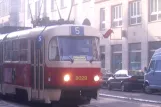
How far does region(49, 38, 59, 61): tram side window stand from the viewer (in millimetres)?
17906

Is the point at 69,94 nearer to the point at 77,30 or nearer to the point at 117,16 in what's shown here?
the point at 77,30

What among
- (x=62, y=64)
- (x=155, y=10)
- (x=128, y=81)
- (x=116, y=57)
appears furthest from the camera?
(x=116, y=57)

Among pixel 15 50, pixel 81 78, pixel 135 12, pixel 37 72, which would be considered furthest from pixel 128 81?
pixel 81 78

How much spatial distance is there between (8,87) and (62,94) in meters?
4.87

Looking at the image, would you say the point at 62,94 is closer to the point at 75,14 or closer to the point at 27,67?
the point at 27,67

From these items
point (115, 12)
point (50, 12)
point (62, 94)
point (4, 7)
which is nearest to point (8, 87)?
point (62, 94)

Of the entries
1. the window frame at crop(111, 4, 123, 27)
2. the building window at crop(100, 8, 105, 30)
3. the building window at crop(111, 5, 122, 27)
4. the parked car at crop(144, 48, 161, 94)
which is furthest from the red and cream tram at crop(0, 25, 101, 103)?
the building window at crop(100, 8, 105, 30)

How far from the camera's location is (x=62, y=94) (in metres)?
17.7

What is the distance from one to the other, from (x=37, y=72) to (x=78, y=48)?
1.79 meters

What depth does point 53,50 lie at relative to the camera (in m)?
18.0

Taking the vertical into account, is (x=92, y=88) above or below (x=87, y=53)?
below

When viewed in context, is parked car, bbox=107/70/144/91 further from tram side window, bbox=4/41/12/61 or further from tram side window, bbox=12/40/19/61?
tram side window, bbox=12/40/19/61

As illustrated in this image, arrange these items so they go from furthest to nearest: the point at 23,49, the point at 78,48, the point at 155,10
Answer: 1. the point at 155,10
2. the point at 23,49
3. the point at 78,48

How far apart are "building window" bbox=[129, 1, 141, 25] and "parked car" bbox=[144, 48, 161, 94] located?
11.3 meters
